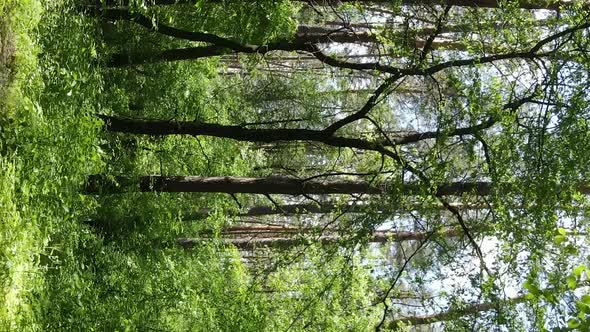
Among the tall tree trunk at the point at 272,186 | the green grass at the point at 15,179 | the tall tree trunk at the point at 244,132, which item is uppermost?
the tall tree trunk at the point at 244,132

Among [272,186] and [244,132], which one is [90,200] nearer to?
[244,132]

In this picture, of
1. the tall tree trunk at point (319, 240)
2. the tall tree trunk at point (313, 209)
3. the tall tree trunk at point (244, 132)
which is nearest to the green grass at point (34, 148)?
the tall tree trunk at point (244, 132)

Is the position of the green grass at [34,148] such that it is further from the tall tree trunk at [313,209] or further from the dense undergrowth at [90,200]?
the tall tree trunk at [313,209]

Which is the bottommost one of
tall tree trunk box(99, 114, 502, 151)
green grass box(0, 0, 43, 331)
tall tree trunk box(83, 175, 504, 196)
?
green grass box(0, 0, 43, 331)

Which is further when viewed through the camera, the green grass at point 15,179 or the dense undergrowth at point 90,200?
the dense undergrowth at point 90,200

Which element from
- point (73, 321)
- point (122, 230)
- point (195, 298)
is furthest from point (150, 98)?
point (73, 321)

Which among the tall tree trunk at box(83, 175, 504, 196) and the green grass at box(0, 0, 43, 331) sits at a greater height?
the tall tree trunk at box(83, 175, 504, 196)

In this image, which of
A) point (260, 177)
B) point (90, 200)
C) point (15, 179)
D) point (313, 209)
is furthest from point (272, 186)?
point (313, 209)

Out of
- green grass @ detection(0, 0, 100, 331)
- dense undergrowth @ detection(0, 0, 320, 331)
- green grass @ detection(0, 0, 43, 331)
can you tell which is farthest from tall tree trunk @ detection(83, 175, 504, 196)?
green grass @ detection(0, 0, 43, 331)

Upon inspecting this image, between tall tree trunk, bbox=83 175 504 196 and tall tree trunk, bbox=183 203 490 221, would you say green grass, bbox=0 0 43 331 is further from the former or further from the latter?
tall tree trunk, bbox=183 203 490 221

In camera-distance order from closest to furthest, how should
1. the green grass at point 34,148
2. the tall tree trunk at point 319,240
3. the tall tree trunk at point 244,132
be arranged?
the green grass at point 34,148 → the tall tree trunk at point 244,132 → the tall tree trunk at point 319,240

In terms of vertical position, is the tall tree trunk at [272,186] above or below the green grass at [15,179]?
above

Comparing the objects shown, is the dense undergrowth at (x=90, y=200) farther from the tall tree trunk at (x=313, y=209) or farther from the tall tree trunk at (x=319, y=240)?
the tall tree trunk at (x=319, y=240)

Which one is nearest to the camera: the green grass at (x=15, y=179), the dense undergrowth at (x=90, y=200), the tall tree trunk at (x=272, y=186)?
the green grass at (x=15, y=179)
